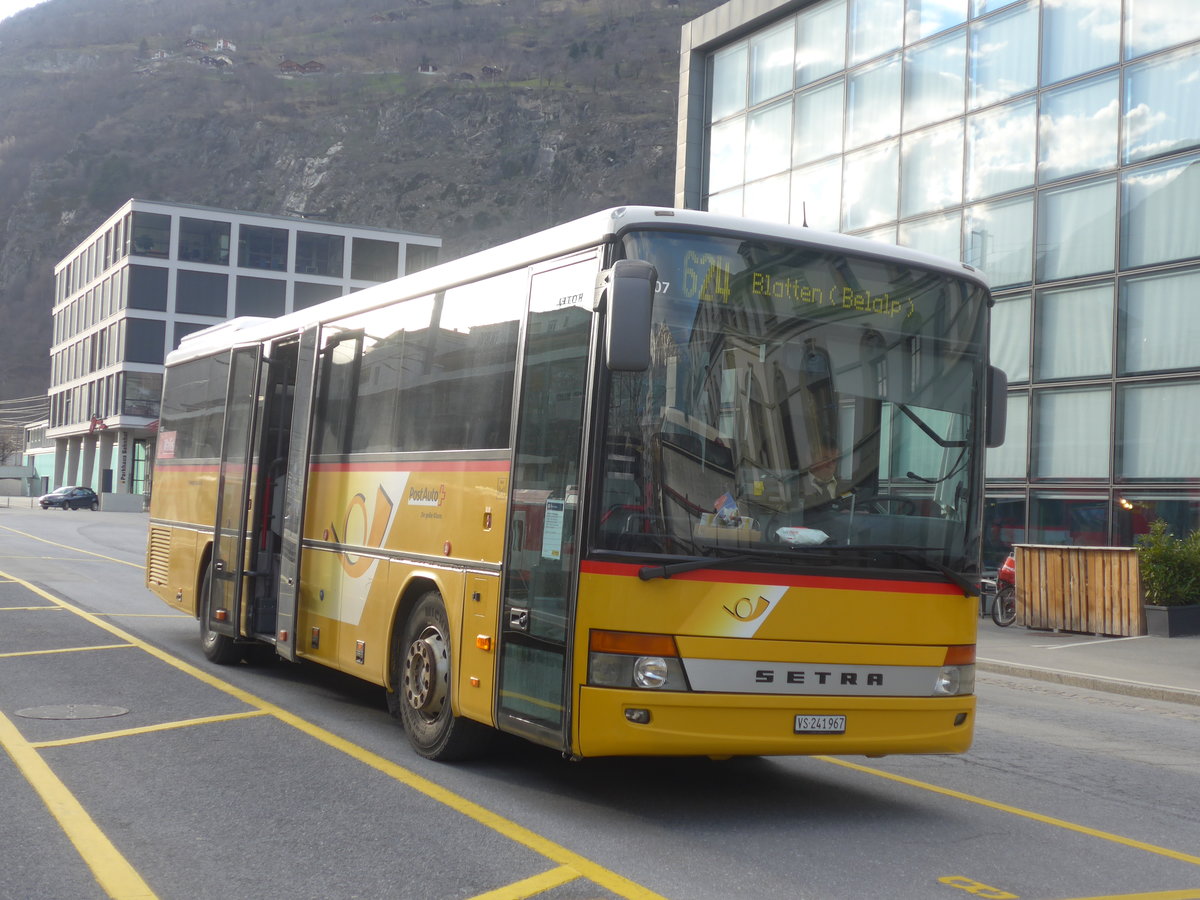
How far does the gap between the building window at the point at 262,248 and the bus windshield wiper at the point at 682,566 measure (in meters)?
85.3

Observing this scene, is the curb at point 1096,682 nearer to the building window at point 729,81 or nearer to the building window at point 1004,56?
the building window at point 1004,56

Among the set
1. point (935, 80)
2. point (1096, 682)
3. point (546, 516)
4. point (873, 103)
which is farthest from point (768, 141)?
point (546, 516)

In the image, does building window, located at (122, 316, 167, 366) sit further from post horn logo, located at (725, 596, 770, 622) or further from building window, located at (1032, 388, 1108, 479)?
post horn logo, located at (725, 596, 770, 622)

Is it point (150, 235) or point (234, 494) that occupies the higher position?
point (150, 235)

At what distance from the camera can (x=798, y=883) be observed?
5633mm

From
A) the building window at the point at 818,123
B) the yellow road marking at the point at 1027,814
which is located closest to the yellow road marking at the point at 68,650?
the yellow road marking at the point at 1027,814

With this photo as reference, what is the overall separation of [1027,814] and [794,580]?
1.96 m

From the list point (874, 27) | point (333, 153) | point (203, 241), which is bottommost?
point (874, 27)

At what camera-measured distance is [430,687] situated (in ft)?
26.2

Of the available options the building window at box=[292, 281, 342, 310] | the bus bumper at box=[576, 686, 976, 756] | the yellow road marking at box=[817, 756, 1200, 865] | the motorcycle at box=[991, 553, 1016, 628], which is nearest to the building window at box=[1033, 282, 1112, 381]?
the motorcycle at box=[991, 553, 1016, 628]

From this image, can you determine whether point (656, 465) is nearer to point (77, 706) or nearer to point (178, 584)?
point (77, 706)

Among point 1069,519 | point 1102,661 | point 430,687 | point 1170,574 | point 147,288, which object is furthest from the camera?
point 147,288

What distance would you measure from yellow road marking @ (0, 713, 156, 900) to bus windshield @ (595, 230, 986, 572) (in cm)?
252

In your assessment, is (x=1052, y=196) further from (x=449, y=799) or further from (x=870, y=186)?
(x=449, y=799)
